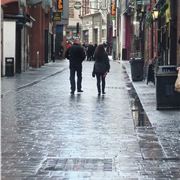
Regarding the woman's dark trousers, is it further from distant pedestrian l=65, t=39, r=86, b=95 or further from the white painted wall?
the white painted wall

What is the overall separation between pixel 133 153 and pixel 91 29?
8407 centimetres

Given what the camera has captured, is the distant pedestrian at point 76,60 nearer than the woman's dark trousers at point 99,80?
No

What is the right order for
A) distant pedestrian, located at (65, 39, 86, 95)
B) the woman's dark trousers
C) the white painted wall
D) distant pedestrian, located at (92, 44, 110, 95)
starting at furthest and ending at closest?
the white painted wall < distant pedestrian, located at (65, 39, 86, 95) < distant pedestrian, located at (92, 44, 110, 95) < the woman's dark trousers

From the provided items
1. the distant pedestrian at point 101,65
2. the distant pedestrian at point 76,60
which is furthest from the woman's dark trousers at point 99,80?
the distant pedestrian at point 76,60

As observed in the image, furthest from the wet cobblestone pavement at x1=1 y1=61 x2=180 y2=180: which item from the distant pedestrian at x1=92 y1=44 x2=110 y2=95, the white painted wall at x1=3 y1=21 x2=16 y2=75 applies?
the white painted wall at x1=3 y1=21 x2=16 y2=75

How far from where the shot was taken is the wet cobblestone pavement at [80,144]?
814 cm

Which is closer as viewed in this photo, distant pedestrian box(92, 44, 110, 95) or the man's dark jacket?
distant pedestrian box(92, 44, 110, 95)

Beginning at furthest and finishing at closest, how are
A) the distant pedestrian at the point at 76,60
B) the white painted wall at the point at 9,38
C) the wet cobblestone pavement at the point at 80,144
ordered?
the white painted wall at the point at 9,38
the distant pedestrian at the point at 76,60
the wet cobblestone pavement at the point at 80,144

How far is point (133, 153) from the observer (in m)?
9.50

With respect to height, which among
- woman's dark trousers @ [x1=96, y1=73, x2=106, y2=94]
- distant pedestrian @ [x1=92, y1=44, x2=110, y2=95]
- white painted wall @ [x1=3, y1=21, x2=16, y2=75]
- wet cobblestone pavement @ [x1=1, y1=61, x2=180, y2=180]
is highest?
white painted wall @ [x1=3, y1=21, x2=16, y2=75]

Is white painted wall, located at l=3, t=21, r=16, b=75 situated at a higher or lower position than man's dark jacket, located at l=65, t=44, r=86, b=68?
higher

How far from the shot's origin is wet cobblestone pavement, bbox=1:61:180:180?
26.7 ft

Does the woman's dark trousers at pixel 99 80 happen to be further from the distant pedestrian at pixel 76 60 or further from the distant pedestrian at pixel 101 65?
the distant pedestrian at pixel 76 60

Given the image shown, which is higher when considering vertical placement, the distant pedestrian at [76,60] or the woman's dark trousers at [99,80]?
the distant pedestrian at [76,60]
